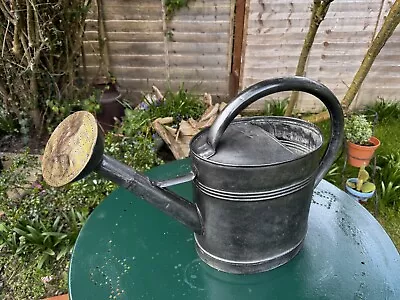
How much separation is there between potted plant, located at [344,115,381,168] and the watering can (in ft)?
5.08

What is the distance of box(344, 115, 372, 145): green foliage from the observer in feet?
7.94

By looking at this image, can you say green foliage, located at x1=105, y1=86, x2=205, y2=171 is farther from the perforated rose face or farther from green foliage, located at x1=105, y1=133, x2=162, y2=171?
the perforated rose face

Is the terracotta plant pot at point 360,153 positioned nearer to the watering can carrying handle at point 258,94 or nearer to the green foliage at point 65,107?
the watering can carrying handle at point 258,94

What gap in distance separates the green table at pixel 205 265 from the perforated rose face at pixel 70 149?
1.12ft

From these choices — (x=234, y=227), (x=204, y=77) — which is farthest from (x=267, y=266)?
(x=204, y=77)

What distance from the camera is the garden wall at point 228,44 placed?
10.6 feet

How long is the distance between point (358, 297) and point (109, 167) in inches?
27.9

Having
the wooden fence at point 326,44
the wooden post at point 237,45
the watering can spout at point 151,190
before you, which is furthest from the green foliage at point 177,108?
the watering can spout at point 151,190

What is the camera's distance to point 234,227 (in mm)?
898

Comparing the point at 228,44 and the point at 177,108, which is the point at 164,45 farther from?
the point at 177,108

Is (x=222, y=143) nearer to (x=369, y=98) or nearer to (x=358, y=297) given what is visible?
(x=358, y=297)

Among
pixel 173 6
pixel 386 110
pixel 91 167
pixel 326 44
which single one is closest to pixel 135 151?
pixel 173 6

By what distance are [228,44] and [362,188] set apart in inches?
68.3

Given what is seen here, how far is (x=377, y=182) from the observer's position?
2.70 m
